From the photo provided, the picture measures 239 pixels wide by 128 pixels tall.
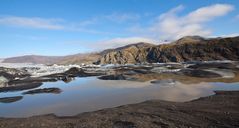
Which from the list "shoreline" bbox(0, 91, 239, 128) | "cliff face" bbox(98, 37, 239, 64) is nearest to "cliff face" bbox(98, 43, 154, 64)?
"cliff face" bbox(98, 37, 239, 64)

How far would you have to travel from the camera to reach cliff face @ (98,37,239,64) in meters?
101

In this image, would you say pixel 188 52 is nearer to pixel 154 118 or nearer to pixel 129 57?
pixel 129 57

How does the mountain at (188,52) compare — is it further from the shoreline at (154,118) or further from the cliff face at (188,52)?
the shoreline at (154,118)

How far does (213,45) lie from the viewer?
109125 mm

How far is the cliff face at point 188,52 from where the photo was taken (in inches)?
3971

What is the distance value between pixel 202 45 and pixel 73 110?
347ft

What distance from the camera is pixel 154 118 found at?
13.7 m

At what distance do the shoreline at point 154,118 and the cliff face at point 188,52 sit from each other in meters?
85.1

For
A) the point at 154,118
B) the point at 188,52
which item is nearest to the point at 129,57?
the point at 188,52

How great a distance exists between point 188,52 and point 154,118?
351 ft

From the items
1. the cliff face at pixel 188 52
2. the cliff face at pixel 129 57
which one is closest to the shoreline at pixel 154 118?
the cliff face at pixel 188 52

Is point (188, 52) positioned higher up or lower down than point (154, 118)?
higher up

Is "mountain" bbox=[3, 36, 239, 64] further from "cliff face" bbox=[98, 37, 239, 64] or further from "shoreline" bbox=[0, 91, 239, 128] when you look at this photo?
"shoreline" bbox=[0, 91, 239, 128]

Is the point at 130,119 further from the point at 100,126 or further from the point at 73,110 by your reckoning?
the point at 73,110
